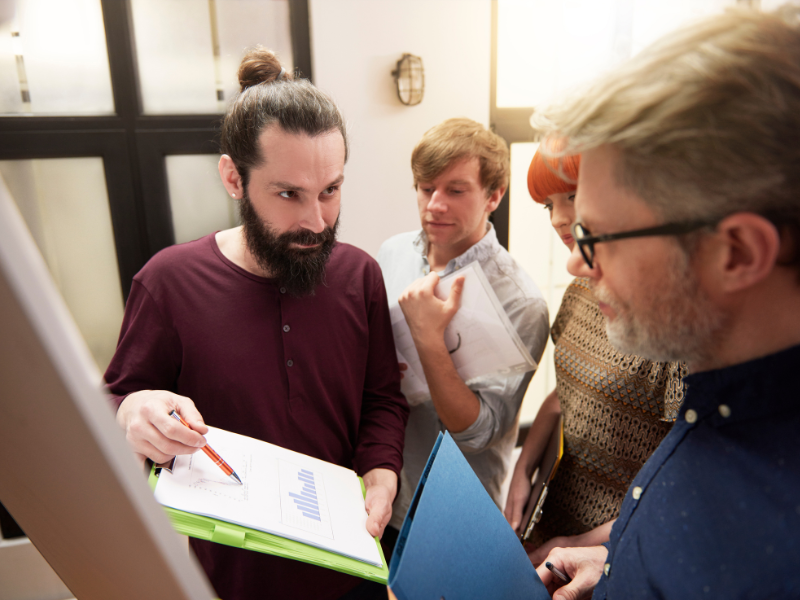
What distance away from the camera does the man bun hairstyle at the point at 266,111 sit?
109 cm

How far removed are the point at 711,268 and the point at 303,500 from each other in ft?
2.40

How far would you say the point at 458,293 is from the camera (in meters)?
1.31

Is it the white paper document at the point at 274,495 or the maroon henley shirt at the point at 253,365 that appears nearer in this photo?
the white paper document at the point at 274,495

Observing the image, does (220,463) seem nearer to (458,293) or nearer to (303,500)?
(303,500)

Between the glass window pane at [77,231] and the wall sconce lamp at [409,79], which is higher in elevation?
the wall sconce lamp at [409,79]

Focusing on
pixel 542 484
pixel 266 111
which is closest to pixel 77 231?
pixel 266 111

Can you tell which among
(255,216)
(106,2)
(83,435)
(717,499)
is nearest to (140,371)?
(255,216)

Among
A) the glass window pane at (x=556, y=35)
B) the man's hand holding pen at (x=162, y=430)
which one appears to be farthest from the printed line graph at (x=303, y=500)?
the glass window pane at (x=556, y=35)

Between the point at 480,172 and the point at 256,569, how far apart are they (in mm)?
1254

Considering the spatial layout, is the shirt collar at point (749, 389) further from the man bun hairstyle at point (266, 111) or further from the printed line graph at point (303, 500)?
the man bun hairstyle at point (266, 111)

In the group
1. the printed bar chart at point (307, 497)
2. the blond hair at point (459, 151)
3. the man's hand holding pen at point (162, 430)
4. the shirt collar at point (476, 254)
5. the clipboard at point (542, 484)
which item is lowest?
the clipboard at point (542, 484)

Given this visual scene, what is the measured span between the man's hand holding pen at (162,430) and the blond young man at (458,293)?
64cm

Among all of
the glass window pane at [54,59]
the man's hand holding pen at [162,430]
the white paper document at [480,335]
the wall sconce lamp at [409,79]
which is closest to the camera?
the man's hand holding pen at [162,430]

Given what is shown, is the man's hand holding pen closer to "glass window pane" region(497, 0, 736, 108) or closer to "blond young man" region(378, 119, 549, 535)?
"blond young man" region(378, 119, 549, 535)
